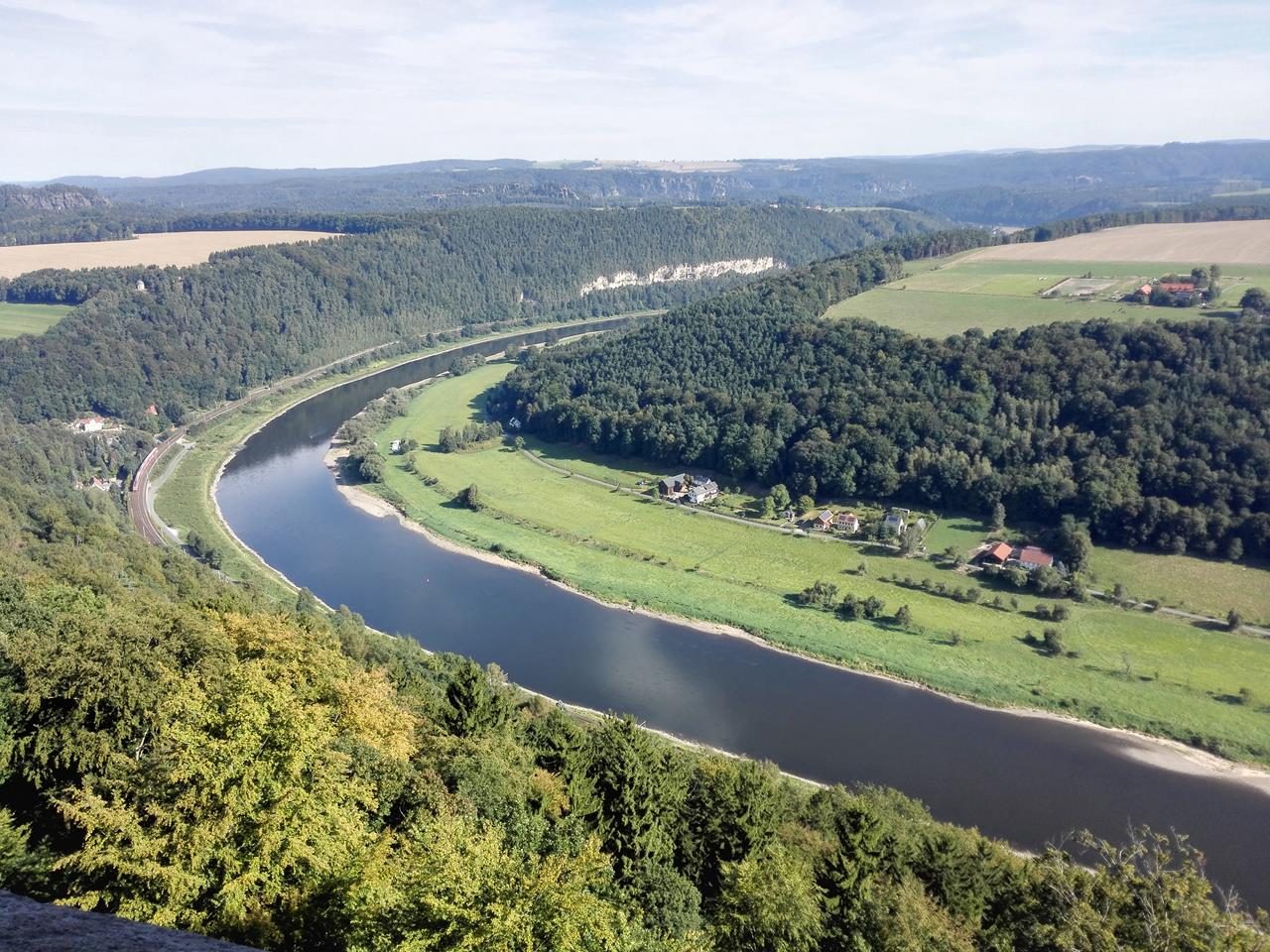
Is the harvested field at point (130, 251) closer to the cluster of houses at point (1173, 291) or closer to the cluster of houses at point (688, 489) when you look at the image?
the cluster of houses at point (688, 489)

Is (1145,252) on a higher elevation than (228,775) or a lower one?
higher

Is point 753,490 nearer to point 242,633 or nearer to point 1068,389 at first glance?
point 1068,389

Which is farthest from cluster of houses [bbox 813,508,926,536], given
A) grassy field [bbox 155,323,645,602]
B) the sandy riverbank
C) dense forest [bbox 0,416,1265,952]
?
grassy field [bbox 155,323,645,602]

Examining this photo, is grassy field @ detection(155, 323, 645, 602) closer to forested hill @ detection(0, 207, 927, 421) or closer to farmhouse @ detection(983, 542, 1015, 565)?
forested hill @ detection(0, 207, 927, 421)

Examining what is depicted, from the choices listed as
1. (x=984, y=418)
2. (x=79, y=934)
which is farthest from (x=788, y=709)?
(x=79, y=934)

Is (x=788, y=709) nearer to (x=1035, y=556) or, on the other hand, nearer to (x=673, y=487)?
(x=1035, y=556)

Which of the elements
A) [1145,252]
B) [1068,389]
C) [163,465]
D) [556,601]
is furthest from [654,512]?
[1145,252]
